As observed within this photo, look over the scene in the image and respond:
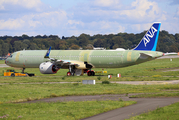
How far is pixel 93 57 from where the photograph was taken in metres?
52.5

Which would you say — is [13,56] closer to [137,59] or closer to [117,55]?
[117,55]

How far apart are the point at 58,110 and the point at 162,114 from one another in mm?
7191

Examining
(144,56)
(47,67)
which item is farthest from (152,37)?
(47,67)

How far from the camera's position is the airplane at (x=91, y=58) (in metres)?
49.8

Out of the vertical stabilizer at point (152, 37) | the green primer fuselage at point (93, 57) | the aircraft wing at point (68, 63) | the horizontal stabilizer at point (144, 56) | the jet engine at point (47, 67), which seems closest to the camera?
the horizontal stabilizer at point (144, 56)

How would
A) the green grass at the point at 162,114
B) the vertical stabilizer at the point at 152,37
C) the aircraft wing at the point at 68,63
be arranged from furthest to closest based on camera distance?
the aircraft wing at the point at 68,63, the vertical stabilizer at the point at 152,37, the green grass at the point at 162,114

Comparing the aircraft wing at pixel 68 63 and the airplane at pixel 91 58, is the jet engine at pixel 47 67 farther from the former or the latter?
the aircraft wing at pixel 68 63

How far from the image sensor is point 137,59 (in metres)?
49.7

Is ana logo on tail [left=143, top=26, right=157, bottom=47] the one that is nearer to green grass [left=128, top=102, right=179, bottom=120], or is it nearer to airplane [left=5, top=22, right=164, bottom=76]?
airplane [left=5, top=22, right=164, bottom=76]

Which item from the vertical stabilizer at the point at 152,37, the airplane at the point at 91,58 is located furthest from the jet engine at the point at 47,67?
the vertical stabilizer at the point at 152,37

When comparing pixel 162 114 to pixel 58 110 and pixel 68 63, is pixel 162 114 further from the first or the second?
pixel 68 63

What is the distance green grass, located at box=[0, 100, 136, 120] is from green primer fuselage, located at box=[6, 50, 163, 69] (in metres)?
27.2

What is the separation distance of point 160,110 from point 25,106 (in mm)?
10112

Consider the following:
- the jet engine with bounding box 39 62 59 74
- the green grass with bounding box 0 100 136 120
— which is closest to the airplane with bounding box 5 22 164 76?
the jet engine with bounding box 39 62 59 74
